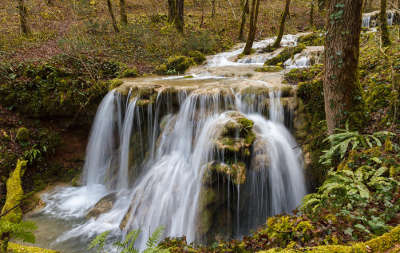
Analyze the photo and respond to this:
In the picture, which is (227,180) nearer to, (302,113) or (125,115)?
(302,113)

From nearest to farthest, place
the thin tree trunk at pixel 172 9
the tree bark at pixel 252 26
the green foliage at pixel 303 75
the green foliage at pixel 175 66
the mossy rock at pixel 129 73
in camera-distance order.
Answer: the green foliage at pixel 303 75, the mossy rock at pixel 129 73, the green foliage at pixel 175 66, the tree bark at pixel 252 26, the thin tree trunk at pixel 172 9

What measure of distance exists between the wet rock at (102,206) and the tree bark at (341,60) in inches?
259

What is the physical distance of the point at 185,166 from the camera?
6090 millimetres

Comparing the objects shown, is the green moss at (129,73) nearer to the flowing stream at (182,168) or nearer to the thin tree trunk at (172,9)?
the flowing stream at (182,168)

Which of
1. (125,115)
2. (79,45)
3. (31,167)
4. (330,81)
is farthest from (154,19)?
(330,81)

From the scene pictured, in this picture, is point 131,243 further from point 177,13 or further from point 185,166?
point 177,13

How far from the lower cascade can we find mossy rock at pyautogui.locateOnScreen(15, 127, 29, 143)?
2.20 metres

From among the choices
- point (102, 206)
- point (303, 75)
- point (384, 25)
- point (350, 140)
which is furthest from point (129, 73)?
point (384, 25)

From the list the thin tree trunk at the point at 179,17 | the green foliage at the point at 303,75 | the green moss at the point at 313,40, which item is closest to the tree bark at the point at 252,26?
the green moss at the point at 313,40

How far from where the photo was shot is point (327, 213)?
2.90 meters

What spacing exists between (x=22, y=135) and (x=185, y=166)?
6.51 metres

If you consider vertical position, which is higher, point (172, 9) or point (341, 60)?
point (172, 9)

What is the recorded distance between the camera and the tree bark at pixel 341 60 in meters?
3.74

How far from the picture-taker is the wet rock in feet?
21.1
